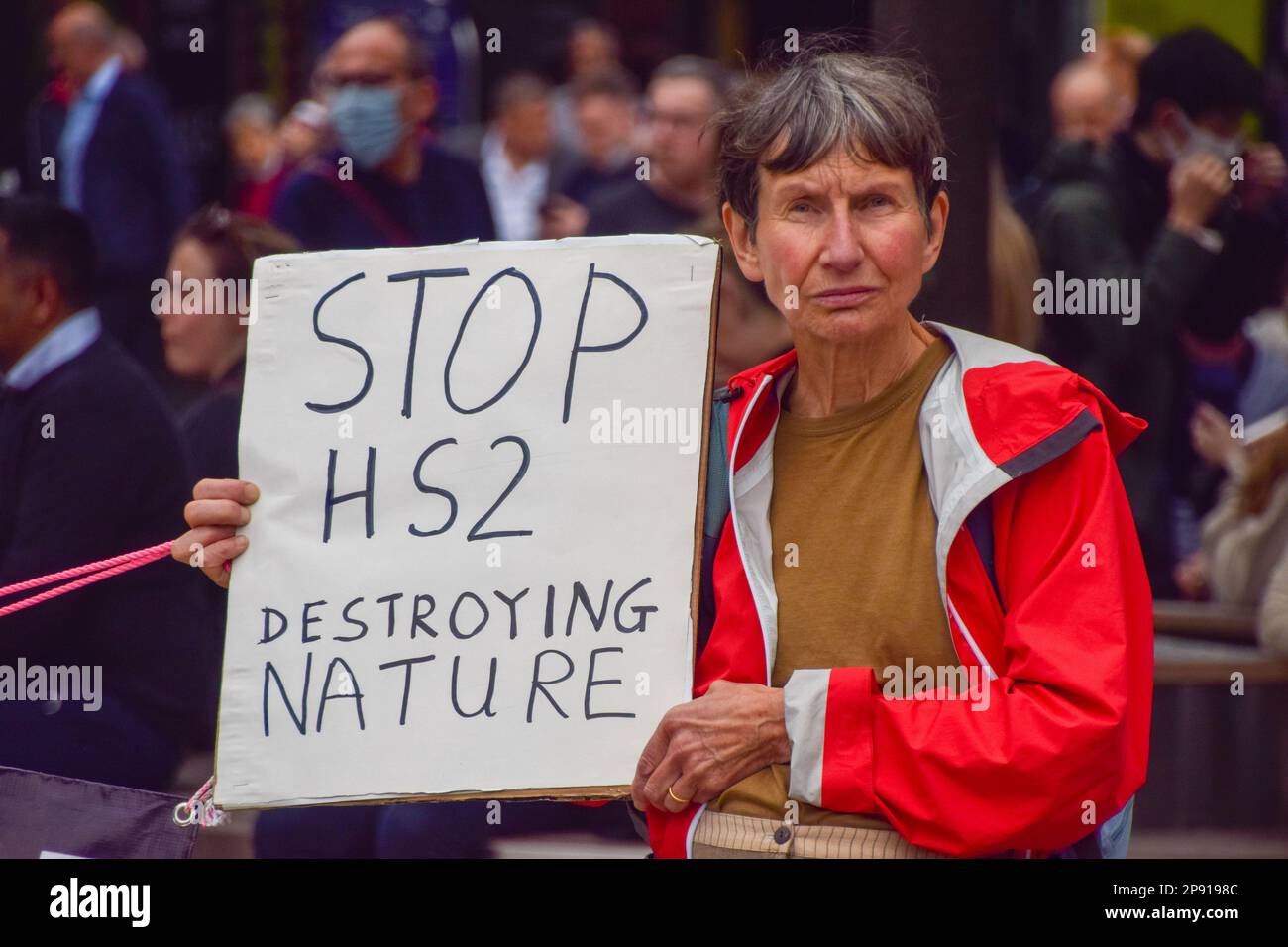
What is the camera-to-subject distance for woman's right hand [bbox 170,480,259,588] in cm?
284

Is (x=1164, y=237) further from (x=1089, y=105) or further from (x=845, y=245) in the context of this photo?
(x=845, y=245)

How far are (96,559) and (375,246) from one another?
2.12m

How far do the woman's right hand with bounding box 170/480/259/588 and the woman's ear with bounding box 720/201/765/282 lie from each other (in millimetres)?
836

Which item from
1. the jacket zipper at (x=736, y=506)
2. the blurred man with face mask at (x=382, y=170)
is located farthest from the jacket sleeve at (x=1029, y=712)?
the blurred man with face mask at (x=382, y=170)

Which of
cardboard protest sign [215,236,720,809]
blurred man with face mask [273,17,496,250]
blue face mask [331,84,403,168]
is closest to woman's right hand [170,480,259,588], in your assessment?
cardboard protest sign [215,236,720,809]

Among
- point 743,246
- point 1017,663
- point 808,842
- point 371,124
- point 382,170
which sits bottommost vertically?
point 808,842

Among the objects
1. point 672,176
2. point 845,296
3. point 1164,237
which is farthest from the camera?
point 672,176

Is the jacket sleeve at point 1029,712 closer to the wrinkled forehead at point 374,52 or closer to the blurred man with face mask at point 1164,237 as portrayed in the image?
the blurred man with face mask at point 1164,237

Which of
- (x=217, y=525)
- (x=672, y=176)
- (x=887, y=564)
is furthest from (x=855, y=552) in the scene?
(x=672, y=176)

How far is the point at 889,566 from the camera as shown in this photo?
8.21 feet

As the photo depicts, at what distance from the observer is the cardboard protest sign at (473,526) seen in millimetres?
2750

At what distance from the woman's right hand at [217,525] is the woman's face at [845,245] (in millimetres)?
904

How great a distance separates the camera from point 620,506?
2.77 meters

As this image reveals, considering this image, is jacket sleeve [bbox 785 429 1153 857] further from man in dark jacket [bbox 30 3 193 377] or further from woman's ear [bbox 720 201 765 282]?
man in dark jacket [bbox 30 3 193 377]
